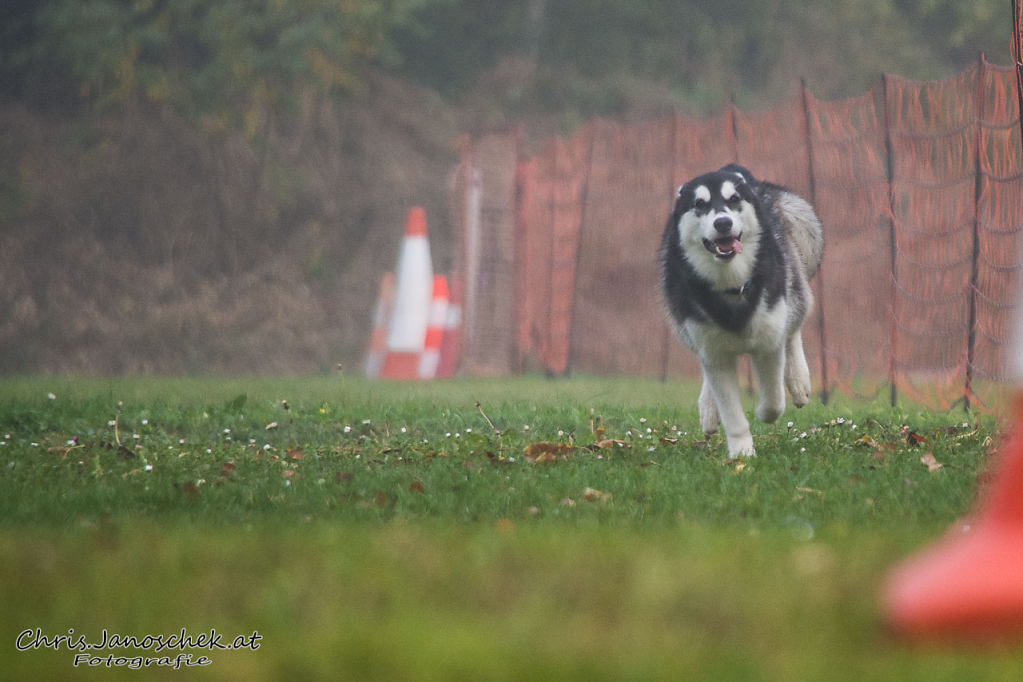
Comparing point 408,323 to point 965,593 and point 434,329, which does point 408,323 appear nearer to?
point 434,329

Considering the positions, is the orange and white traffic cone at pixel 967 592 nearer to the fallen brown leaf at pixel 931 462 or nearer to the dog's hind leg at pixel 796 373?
the fallen brown leaf at pixel 931 462

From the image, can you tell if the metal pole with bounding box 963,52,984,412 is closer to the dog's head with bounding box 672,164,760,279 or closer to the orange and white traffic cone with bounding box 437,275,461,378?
the dog's head with bounding box 672,164,760,279

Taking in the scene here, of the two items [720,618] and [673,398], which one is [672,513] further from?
[673,398]

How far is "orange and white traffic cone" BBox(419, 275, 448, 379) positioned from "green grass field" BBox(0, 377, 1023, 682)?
6038mm

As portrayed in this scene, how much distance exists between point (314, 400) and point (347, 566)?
6.92 meters

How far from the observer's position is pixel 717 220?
19.7ft

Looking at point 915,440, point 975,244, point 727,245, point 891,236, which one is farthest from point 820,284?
point 727,245

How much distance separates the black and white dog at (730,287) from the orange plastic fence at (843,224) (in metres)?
1.15

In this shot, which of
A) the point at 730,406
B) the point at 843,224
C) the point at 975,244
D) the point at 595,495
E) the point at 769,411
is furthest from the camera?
the point at 843,224

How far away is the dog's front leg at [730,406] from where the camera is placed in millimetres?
6070

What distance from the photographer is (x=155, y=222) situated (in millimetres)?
24234

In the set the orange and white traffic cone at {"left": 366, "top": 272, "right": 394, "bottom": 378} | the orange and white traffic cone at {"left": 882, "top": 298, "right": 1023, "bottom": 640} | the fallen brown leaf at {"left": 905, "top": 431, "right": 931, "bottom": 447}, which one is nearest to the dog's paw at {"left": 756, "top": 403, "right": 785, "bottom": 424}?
the fallen brown leaf at {"left": 905, "top": 431, "right": 931, "bottom": 447}

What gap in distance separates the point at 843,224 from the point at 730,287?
4.99 m

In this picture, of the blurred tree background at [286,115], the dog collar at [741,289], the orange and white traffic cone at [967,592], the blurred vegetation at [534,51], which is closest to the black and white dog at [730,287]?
the dog collar at [741,289]
